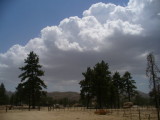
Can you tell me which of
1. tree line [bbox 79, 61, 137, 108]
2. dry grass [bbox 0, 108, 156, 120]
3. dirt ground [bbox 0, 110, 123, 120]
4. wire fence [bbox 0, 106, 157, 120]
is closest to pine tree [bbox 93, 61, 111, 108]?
tree line [bbox 79, 61, 137, 108]

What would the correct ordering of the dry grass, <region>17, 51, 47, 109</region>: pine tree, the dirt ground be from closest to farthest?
1. the dirt ground
2. the dry grass
3. <region>17, 51, 47, 109</region>: pine tree

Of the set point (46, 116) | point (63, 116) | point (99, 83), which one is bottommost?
point (63, 116)

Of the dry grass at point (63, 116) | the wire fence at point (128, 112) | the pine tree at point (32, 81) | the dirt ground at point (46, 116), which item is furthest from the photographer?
the pine tree at point (32, 81)

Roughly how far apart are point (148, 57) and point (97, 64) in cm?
4405

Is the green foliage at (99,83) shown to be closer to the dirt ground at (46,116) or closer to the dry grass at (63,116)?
the dry grass at (63,116)

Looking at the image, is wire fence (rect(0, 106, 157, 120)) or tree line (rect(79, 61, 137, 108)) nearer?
wire fence (rect(0, 106, 157, 120))

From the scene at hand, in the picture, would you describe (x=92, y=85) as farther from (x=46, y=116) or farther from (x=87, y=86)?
(x=46, y=116)

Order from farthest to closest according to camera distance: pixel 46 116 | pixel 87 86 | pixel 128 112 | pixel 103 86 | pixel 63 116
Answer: pixel 87 86
pixel 103 86
pixel 128 112
pixel 63 116
pixel 46 116

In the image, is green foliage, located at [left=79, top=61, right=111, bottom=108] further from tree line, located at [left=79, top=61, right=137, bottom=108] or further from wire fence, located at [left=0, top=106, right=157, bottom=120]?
wire fence, located at [left=0, top=106, right=157, bottom=120]

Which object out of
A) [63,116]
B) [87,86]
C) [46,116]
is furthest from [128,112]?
[87,86]

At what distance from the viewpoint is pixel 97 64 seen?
224 ft

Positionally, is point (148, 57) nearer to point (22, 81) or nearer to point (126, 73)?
point (22, 81)

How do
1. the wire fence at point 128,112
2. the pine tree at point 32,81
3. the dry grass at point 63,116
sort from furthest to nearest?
1. the pine tree at point 32,81
2. the wire fence at point 128,112
3. the dry grass at point 63,116

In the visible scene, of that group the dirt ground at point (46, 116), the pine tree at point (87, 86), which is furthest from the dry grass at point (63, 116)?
A: the pine tree at point (87, 86)
